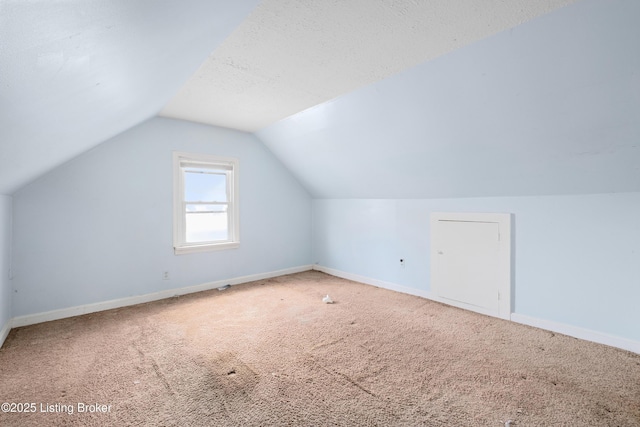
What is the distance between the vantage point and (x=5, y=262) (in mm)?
2678

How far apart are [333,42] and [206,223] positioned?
3.12 meters

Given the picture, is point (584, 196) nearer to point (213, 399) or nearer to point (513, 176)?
point (513, 176)

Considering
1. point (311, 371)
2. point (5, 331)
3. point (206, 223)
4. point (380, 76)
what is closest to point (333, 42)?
point (380, 76)

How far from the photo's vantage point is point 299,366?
7.22 feet

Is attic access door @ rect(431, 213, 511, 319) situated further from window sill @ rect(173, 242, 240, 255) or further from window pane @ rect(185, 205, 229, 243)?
window pane @ rect(185, 205, 229, 243)

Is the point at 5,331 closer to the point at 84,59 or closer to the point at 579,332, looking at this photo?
the point at 84,59

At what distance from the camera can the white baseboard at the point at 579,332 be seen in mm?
2393

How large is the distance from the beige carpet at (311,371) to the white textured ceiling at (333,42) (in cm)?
230

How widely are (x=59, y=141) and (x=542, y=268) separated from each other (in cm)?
418

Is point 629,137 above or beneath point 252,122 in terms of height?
beneath

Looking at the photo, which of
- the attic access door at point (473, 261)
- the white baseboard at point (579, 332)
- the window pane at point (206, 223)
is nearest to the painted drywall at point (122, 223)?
the window pane at point (206, 223)

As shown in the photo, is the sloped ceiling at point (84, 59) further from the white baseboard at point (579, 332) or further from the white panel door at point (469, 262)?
the white baseboard at point (579, 332)

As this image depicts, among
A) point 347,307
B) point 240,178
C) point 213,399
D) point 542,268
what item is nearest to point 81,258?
point 240,178

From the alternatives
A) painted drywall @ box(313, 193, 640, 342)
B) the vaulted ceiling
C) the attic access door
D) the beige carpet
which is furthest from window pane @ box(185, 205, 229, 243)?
the attic access door
